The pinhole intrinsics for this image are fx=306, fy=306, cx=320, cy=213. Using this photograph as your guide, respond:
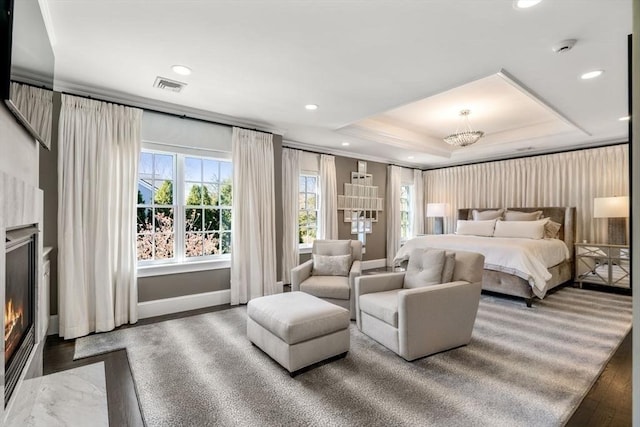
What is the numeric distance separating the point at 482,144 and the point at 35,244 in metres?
6.57

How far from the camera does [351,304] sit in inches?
137

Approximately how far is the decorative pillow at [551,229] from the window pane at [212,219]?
17.7 feet

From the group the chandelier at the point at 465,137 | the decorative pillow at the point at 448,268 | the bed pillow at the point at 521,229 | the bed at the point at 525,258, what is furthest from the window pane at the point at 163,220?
the bed pillow at the point at 521,229

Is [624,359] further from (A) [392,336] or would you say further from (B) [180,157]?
(B) [180,157]

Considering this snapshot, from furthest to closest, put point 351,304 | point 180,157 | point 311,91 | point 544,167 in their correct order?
point 544,167
point 180,157
point 351,304
point 311,91

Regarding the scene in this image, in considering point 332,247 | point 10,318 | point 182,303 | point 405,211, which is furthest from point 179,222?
point 405,211

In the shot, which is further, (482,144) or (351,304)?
(482,144)

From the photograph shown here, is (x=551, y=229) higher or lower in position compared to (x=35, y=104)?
lower

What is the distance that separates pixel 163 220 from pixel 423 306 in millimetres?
3153

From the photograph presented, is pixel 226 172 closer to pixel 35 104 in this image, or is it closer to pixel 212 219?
pixel 212 219

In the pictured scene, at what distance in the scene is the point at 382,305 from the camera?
8.96 feet

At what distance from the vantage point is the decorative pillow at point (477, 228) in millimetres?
5711

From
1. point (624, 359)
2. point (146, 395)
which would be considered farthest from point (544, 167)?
point (146, 395)

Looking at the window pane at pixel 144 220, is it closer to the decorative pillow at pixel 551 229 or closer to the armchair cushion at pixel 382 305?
the armchair cushion at pixel 382 305
